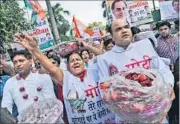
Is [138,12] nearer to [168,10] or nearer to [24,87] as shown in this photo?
[168,10]

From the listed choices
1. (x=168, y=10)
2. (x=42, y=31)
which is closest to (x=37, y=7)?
(x=42, y=31)

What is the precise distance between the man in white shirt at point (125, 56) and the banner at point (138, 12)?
585cm

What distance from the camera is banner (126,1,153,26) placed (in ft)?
30.0

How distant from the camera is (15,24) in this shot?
64.6 ft

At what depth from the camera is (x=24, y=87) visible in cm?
382

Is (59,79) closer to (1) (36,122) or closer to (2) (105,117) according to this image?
(2) (105,117)

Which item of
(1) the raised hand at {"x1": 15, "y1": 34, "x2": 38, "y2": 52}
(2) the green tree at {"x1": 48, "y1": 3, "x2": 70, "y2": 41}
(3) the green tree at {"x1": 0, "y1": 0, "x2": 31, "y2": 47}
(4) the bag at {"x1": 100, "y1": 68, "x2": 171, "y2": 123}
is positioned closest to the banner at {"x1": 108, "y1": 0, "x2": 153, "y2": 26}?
(1) the raised hand at {"x1": 15, "y1": 34, "x2": 38, "y2": 52}

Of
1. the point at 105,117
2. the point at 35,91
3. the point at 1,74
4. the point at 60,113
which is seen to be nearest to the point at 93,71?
the point at 105,117

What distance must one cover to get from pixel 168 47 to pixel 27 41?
2.82 metres

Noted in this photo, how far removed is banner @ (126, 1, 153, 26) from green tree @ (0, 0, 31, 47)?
9958mm

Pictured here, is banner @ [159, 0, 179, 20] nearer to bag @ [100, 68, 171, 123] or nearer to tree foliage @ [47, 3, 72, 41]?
bag @ [100, 68, 171, 123]

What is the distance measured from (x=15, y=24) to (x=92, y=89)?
55.7 ft

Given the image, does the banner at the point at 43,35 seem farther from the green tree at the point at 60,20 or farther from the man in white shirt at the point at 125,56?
the green tree at the point at 60,20

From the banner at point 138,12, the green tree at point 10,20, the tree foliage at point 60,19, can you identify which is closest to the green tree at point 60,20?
the tree foliage at point 60,19
